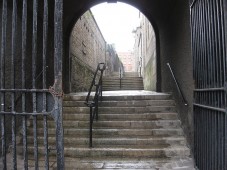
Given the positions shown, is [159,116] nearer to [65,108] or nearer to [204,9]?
[65,108]

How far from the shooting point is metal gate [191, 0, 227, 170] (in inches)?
141

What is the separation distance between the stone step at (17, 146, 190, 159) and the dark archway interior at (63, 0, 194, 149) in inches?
13.8

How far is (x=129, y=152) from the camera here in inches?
230

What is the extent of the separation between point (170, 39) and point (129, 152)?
3507mm

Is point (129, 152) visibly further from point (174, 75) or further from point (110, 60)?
point (110, 60)

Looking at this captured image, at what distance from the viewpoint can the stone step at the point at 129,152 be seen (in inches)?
229

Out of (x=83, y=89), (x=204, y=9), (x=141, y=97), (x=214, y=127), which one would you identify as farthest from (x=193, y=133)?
(x=83, y=89)

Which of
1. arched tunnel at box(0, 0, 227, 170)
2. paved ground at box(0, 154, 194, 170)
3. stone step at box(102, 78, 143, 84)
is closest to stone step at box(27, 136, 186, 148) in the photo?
arched tunnel at box(0, 0, 227, 170)

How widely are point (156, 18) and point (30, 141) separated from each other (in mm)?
5435

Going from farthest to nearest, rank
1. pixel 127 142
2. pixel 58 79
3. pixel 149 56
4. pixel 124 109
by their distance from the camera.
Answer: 1. pixel 149 56
2. pixel 124 109
3. pixel 127 142
4. pixel 58 79

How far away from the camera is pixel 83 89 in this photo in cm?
1405

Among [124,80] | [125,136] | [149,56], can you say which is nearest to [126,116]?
[125,136]

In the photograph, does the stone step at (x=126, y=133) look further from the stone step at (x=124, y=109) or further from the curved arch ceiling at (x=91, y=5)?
the curved arch ceiling at (x=91, y=5)

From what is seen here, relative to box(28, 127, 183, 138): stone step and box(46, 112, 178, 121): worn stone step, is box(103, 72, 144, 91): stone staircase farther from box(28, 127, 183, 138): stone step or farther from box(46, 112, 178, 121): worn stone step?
box(28, 127, 183, 138): stone step
